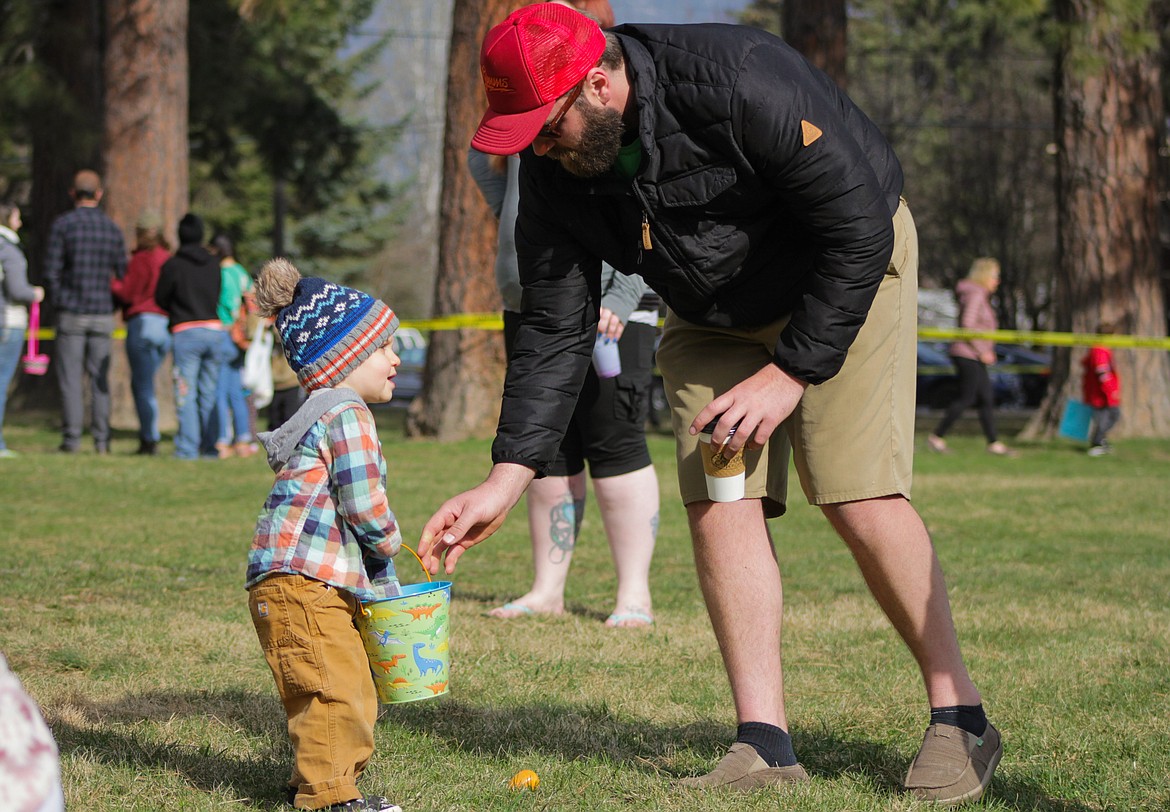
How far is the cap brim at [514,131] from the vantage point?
106 inches

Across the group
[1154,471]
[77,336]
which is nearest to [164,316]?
[77,336]

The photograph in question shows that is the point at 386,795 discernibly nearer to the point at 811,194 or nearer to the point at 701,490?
the point at 701,490

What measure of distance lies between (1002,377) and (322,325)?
26714mm

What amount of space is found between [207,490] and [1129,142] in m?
10.9

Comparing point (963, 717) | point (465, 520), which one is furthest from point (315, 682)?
point (963, 717)

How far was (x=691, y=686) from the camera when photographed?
165 inches

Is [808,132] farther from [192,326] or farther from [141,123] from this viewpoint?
[141,123]

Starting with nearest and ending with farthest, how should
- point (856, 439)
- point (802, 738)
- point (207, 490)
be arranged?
point (856, 439) → point (802, 738) → point (207, 490)

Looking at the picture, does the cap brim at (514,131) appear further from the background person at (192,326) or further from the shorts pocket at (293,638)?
the background person at (192,326)

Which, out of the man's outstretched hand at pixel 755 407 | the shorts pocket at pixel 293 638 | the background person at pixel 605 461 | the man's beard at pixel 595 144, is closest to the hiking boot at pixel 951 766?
the man's outstretched hand at pixel 755 407

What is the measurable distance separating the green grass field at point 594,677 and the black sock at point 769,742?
3.3 inches

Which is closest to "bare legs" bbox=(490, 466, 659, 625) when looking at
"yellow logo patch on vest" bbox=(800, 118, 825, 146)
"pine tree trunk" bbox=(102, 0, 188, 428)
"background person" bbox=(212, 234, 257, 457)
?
"yellow logo patch on vest" bbox=(800, 118, 825, 146)

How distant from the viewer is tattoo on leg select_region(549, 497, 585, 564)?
207 inches

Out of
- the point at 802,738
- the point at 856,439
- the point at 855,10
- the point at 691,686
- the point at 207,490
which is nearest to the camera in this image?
the point at 856,439
